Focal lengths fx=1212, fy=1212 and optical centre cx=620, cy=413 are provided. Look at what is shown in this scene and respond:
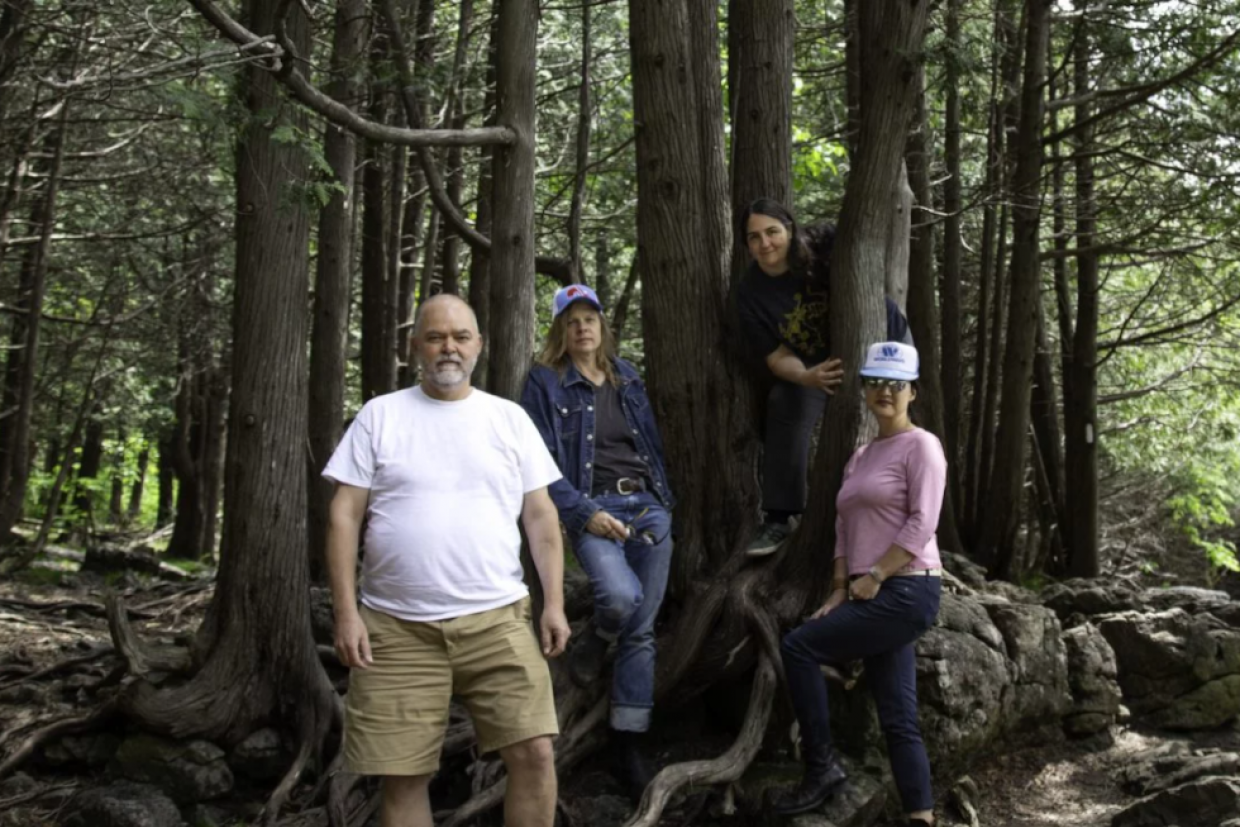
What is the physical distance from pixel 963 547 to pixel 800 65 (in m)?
6.70

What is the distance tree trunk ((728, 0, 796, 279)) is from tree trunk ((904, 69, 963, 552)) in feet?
14.6

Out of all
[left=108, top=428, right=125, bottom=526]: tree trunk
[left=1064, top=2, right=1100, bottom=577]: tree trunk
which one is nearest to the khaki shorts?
[left=1064, top=2, right=1100, bottom=577]: tree trunk

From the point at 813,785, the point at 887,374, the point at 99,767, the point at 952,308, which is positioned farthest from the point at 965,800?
the point at 952,308

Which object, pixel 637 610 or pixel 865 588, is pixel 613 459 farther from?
pixel 865 588

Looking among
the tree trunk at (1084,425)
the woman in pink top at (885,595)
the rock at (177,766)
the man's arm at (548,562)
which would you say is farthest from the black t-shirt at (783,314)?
the tree trunk at (1084,425)

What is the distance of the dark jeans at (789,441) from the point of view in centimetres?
665

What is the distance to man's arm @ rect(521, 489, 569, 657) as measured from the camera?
176 inches

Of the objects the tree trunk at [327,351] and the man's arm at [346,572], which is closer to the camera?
the man's arm at [346,572]

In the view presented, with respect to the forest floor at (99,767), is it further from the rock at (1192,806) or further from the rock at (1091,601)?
the rock at (1091,601)

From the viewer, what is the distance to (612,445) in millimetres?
5875

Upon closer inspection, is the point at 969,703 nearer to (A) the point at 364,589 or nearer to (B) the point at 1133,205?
(A) the point at 364,589

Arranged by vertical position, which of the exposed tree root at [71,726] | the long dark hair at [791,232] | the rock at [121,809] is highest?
the long dark hair at [791,232]

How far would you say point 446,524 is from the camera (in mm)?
4355

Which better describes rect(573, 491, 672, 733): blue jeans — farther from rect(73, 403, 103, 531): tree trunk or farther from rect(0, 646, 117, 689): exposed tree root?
rect(73, 403, 103, 531): tree trunk
